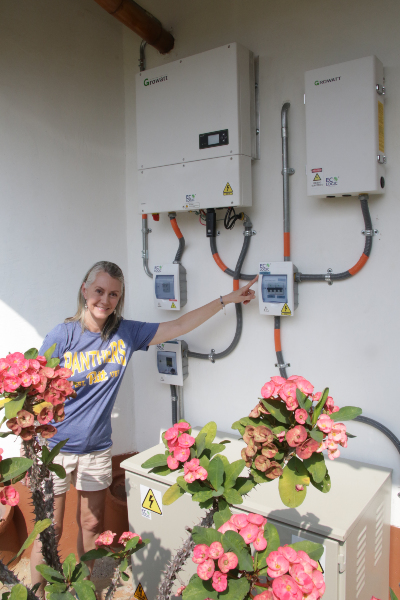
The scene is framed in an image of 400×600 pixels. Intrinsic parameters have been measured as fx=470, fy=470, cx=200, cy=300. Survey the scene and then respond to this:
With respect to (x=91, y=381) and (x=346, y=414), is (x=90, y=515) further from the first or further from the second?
(x=346, y=414)

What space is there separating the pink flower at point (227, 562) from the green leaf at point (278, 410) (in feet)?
0.73

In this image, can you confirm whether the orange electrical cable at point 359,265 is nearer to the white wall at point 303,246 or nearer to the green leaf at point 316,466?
the white wall at point 303,246

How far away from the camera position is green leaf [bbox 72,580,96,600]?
2.63 feet

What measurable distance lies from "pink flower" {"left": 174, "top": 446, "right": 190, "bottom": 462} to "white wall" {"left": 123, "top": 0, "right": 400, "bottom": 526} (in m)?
1.17

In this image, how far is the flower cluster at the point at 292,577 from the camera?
628mm

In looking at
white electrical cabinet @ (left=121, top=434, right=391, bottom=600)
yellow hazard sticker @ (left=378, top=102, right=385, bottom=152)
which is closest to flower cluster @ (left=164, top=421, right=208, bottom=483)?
white electrical cabinet @ (left=121, top=434, right=391, bottom=600)

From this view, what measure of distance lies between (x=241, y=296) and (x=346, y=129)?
2.45 feet

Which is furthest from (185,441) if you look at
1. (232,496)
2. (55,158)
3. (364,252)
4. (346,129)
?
(55,158)

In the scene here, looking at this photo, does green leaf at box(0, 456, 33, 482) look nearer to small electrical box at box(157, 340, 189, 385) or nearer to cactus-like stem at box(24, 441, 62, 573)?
cactus-like stem at box(24, 441, 62, 573)

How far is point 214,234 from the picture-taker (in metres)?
2.11

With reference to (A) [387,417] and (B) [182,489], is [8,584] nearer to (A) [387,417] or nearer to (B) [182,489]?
(B) [182,489]

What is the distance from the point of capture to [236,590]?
2.27 ft

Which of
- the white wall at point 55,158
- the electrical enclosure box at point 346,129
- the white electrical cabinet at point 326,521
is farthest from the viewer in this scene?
the white wall at point 55,158

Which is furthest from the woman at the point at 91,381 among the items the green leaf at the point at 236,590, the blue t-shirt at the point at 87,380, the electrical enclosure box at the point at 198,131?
the green leaf at the point at 236,590
